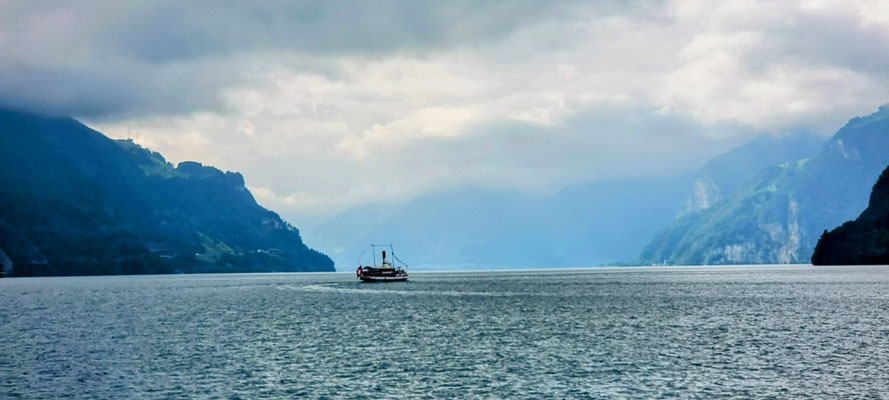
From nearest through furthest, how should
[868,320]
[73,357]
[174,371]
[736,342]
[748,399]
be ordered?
[748,399]
[174,371]
[73,357]
[736,342]
[868,320]

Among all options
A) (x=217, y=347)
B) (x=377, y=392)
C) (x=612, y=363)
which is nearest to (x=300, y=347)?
(x=217, y=347)

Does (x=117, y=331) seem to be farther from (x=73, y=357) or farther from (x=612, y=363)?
(x=612, y=363)

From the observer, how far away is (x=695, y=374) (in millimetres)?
71750

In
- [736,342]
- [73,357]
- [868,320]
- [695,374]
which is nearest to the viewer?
[695,374]

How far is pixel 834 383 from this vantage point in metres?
65.4

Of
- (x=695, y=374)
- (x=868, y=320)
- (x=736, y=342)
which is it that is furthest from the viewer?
(x=868, y=320)

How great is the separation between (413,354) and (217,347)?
26.8 m

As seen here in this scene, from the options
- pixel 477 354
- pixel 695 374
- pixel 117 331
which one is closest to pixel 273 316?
pixel 117 331

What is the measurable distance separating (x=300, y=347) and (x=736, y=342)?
5449 cm

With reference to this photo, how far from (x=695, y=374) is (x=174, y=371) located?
5172cm

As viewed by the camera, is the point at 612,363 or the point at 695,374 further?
the point at 612,363

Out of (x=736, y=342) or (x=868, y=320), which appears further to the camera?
(x=868, y=320)

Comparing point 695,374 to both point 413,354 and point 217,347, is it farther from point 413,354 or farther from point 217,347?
point 217,347

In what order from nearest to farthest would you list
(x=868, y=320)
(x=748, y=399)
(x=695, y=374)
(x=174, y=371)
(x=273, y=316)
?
(x=748, y=399), (x=695, y=374), (x=174, y=371), (x=868, y=320), (x=273, y=316)
